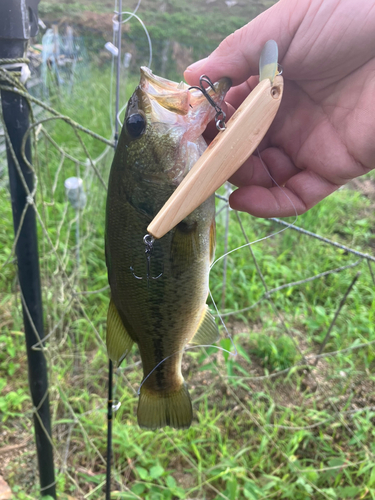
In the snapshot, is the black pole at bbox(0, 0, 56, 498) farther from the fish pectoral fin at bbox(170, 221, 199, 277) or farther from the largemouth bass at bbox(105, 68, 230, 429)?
the fish pectoral fin at bbox(170, 221, 199, 277)

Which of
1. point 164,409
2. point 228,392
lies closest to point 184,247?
point 164,409

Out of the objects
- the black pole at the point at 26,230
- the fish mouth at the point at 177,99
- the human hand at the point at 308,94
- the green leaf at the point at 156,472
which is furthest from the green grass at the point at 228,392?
the human hand at the point at 308,94

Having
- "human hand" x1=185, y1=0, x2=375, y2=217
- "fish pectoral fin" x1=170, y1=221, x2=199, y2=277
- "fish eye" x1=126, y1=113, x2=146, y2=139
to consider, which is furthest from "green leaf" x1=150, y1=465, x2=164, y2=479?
"fish eye" x1=126, y1=113, x2=146, y2=139

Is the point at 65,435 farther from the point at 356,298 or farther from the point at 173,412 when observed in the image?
the point at 356,298

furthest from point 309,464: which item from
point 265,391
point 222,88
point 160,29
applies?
point 160,29

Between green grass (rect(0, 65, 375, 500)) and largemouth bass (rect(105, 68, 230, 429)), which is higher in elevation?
largemouth bass (rect(105, 68, 230, 429))

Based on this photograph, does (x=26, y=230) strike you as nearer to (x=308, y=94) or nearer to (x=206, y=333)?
(x=206, y=333)
